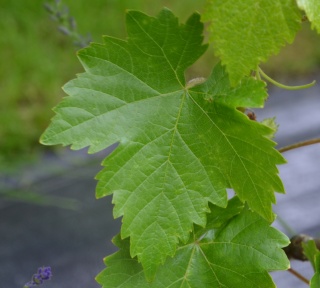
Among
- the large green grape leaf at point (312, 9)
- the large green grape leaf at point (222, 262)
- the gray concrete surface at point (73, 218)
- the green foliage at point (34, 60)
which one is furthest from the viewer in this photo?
the green foliage at point (34, 60)

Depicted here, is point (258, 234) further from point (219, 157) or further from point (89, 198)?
point (89, 198)

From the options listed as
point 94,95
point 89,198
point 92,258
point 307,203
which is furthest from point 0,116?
point 94,95

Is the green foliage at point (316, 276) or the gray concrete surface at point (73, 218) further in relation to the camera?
the gray concrete surface at point (73, 218)

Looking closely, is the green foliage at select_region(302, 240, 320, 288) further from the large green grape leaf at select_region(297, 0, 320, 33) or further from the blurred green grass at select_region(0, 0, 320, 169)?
the blurred green grass at select_region(0, 0, 320, 169)

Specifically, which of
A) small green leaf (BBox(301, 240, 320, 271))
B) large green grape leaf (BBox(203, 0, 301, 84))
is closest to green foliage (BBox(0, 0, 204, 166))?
small green leaf (BBox(301, 240, 320, 271))

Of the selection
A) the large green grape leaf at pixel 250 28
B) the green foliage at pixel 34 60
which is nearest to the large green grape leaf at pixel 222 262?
the large green grape leaf at pixel 250 28

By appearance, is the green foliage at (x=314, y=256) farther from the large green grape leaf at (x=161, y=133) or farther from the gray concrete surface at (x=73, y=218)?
the gray concrete surface at (x=73, y=218)
